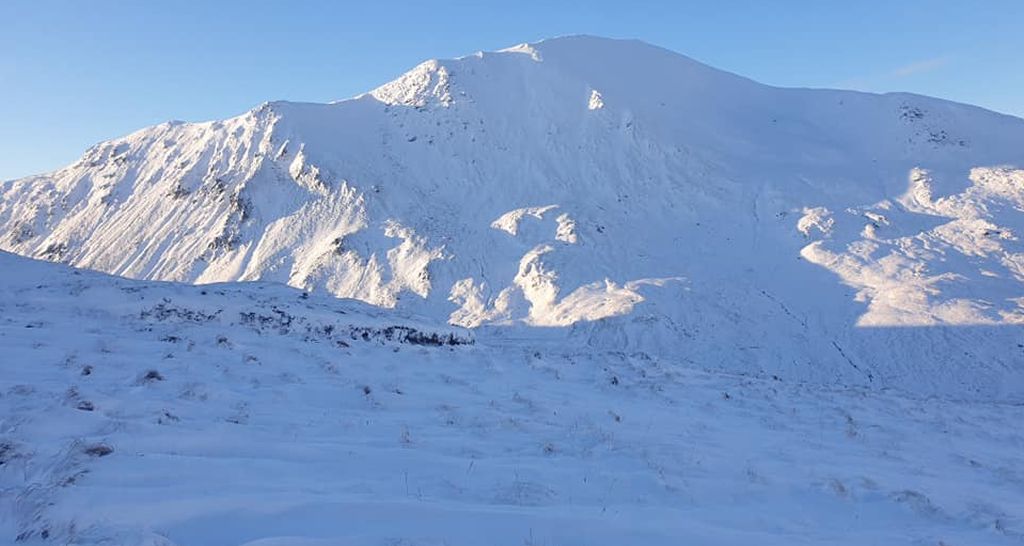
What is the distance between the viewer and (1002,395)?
77.6 ft

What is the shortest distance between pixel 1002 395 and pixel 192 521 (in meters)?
29.7

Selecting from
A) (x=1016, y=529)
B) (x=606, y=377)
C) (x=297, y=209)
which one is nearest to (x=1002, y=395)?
(x=606, y=377)

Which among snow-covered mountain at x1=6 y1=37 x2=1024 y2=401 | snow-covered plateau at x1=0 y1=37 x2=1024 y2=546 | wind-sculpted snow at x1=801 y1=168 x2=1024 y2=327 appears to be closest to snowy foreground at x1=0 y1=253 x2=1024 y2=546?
snow-covered plateau at x1=0 y1=37 x2=1024 y2=546

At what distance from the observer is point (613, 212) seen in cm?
4175

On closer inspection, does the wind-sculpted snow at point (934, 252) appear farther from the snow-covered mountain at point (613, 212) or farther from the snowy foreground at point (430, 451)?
the snowy foreground at point (430, 451)

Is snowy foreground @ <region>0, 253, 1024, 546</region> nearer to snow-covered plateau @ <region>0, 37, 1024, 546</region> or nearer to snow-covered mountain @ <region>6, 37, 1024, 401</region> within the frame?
snow-covered plateau @ <region>0, 37, 1024, 546</region>

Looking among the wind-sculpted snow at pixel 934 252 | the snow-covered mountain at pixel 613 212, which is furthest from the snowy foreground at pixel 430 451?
the wind-sculpted snow at pixel 934 252

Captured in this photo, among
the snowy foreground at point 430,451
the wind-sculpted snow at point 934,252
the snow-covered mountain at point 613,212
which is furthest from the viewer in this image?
the snow-covered mountain at point 613,212

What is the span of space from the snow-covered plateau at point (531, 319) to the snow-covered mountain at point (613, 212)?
25 cm

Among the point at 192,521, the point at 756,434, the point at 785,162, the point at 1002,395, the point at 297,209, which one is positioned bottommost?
the point at 1002,395

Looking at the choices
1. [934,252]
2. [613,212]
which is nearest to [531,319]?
[613,212]

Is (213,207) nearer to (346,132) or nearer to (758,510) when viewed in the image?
(346,132)

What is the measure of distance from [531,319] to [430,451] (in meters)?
26.6

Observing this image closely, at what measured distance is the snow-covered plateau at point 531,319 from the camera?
518 cm
